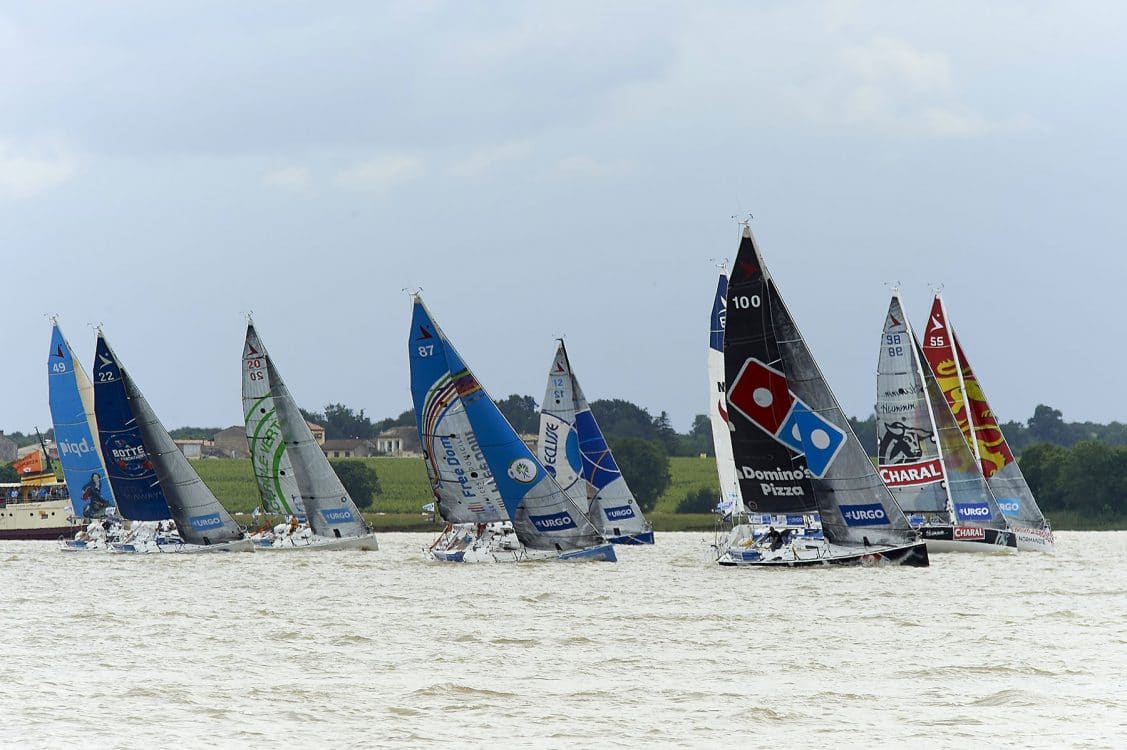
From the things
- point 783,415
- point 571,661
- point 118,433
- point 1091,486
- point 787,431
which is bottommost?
point 571,661

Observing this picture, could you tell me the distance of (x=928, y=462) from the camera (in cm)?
4881

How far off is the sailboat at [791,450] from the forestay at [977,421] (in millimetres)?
13400

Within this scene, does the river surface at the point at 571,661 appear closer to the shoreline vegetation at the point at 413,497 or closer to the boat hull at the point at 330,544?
the boat hull at the point at 330,544

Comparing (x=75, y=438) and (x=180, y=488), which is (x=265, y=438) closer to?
(x=180, y=488)

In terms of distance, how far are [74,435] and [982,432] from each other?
31384 millimetres

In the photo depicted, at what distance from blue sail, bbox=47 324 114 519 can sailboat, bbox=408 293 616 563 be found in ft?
55.7

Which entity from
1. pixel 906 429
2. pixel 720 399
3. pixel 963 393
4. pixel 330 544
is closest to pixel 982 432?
pixel 963 393

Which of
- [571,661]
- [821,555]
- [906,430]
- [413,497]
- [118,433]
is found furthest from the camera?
[413,497]

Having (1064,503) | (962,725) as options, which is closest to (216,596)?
(962,725)

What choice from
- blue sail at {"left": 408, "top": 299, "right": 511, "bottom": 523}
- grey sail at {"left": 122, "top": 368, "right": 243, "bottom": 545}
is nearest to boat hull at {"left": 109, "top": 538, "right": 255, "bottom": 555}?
grey sail at {"left": 122, "top": 368, "right": 243, "bottom": 545}

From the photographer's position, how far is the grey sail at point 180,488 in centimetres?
5088

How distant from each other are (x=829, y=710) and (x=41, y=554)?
43452 mm

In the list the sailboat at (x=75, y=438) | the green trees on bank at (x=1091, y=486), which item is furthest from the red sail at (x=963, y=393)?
the green trees on bank at (x=1091, y=486)

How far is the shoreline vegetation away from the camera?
300ft
